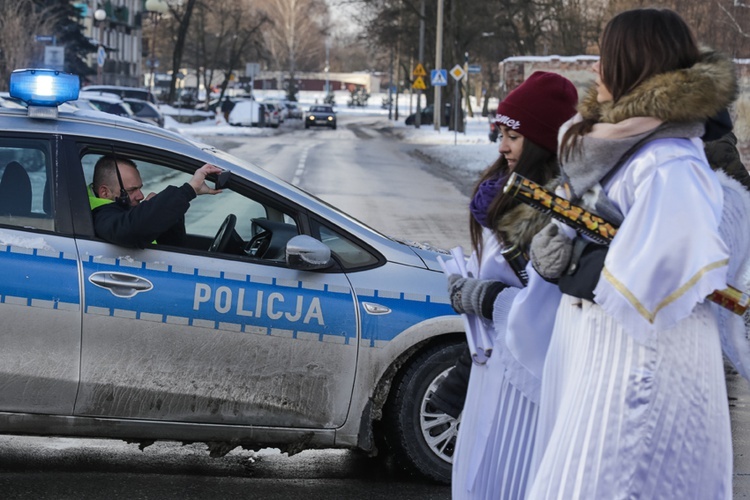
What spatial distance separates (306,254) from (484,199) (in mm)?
1508

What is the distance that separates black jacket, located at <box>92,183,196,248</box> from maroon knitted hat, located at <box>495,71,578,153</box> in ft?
5.44

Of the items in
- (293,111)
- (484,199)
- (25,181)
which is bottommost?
(293,111)

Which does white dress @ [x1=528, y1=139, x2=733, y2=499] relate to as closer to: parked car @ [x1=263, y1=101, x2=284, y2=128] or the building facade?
parked car @ [x1=263, y1=101, x2=284, y2=128]

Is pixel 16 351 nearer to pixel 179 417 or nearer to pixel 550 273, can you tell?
pixel 179 417

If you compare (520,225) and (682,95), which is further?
(520,225)

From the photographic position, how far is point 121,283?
185 inches

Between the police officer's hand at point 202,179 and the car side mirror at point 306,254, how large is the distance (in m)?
0.39

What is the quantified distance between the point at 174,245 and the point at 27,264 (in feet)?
2.06

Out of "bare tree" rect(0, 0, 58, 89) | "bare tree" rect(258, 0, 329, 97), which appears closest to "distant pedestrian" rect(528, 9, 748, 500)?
"bare tree" rect(0, 0, 58, 89)

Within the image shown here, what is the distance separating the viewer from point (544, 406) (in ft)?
9.71

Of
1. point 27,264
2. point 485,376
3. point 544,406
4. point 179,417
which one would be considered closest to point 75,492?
point 179,417

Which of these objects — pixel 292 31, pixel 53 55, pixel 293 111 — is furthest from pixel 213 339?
pixel 292 31

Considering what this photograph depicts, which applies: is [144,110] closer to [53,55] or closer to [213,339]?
[53,55]

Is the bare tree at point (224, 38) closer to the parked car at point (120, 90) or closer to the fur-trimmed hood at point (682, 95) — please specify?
the parked car at point (120, 90)
